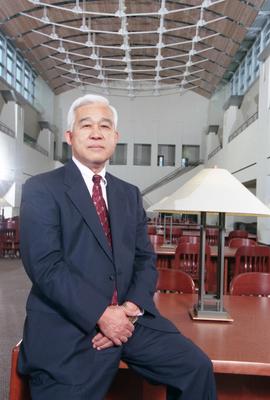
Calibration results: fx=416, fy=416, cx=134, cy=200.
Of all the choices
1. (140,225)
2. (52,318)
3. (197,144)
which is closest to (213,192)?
(140,225)

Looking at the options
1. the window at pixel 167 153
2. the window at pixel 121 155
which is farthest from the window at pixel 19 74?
the window at pixel 167 153

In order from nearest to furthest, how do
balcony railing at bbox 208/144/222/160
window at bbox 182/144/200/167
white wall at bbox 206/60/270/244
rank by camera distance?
white wall at bbox 206/60/270/244 < balcony railing at bbox 208/144/222/160 < window at bbox 182/144/200/167

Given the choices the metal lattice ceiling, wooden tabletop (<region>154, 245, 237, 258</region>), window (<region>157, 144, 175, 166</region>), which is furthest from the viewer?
window (<region>157, 144, 175, 166</region>)

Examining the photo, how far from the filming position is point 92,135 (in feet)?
4.68

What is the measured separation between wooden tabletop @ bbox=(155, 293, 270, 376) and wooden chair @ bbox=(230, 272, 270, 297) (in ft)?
0.45

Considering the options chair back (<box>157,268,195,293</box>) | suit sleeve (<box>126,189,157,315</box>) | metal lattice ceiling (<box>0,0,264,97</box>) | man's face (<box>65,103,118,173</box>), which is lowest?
chair back (<box>157,268,195,293</box>)

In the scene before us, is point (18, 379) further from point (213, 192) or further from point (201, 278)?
point (213, 192)

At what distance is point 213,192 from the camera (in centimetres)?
167

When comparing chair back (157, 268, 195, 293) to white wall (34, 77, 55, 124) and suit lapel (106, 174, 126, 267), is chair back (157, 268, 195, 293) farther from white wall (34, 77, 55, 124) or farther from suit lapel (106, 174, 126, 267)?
white wall (34, 77, 55, 124)

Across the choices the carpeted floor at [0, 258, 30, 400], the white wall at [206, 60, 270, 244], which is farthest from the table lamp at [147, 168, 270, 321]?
the white wall at [206, 60, 270, 244]

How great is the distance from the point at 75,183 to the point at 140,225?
12.0 inches

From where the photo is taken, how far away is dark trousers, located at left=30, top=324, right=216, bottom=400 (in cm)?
117

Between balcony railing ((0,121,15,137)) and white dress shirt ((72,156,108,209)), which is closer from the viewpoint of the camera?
white dress shirt ((72,156,108,209))

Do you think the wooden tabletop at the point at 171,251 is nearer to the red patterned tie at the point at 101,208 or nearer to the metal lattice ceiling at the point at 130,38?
the red patterned tie at the point at 101,208
